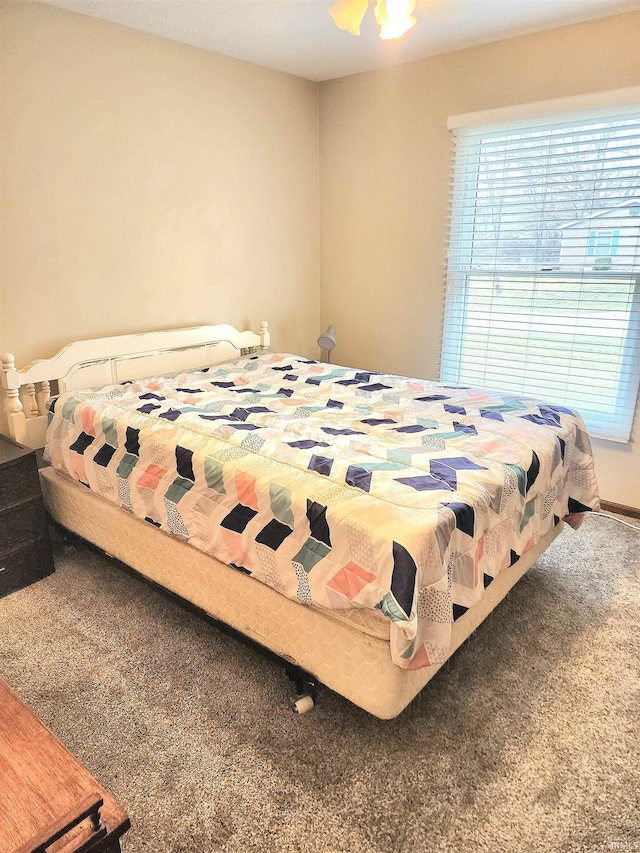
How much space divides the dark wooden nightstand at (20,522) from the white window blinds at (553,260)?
247cm

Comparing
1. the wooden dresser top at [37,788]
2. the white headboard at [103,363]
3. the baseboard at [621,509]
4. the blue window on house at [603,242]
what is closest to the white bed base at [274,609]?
the white headboard at [103,363]

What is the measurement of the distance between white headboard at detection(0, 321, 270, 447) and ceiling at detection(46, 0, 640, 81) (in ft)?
4.81

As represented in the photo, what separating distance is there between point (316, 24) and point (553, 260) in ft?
5.47

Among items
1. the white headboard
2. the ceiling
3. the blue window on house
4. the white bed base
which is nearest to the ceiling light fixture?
the ceiling

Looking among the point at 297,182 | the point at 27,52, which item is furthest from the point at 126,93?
the point at 297,182

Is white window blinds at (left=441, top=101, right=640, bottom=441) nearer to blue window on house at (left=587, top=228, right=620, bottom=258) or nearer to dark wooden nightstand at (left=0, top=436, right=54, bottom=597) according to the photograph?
blue window on house at (left=587, top=228, right=620, bottom=258)

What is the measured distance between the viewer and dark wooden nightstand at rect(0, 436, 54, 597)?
2.23 metres

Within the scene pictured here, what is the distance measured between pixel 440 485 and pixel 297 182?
9.25 feet

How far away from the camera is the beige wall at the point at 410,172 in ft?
9.12

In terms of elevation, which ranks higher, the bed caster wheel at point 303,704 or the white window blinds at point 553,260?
the white window blinds at point 553,260

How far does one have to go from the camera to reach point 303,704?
171cm

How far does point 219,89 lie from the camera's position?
3.19 meters

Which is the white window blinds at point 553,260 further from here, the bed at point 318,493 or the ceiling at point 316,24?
the bed at point 318,493

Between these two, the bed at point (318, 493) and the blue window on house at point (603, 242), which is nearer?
the bed at point (318, 493)
